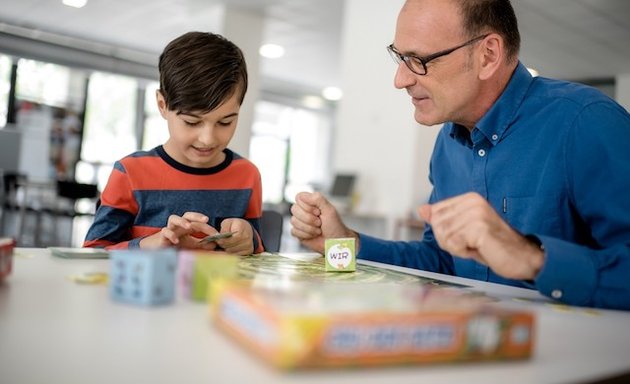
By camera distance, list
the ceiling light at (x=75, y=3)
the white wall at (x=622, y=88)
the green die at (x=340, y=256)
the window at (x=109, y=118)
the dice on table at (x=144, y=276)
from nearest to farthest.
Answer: the dice on table at (x=144, y=276) → the green die at (x=340, y=256) → the ceiling light at (x=75, y=3) → the white wall at (x=622, y=88) → the window at (x=109, y=118)

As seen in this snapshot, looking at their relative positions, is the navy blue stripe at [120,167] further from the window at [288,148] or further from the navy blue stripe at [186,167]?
the window at [288,148]

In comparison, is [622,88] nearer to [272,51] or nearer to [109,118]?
[272,51]

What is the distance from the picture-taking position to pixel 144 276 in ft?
2.16

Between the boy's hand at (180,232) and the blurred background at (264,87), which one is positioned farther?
the blurred background at (264,87)

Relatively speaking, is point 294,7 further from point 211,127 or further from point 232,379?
point 232,379

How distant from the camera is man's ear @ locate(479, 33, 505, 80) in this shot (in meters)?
1.49

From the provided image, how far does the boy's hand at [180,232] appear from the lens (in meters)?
1.17

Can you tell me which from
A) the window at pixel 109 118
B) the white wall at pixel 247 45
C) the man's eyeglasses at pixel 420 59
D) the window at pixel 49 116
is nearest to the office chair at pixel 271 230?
the man's eyeglasses at pixel 420 59

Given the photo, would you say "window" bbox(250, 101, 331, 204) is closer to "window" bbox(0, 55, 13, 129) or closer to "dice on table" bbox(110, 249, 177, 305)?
"window" bbox(0, 55, 13, 129)

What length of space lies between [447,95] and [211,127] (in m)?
0.62

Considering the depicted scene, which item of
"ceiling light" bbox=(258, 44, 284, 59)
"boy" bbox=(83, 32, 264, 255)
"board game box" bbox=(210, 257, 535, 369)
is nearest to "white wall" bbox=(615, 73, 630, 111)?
"ceiling light" bbox=(258, 44, 284, 59)

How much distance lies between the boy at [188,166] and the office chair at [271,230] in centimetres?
15

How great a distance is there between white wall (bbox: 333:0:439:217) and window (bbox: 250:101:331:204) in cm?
684

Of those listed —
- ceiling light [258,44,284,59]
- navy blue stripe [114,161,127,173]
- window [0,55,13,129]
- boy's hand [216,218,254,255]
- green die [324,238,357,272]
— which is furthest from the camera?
window [0,55,13,129]
